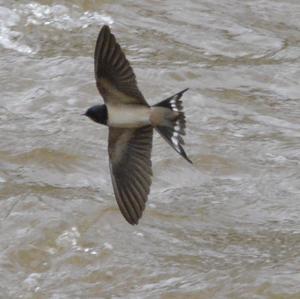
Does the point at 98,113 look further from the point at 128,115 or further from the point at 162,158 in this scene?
the point at 162,158

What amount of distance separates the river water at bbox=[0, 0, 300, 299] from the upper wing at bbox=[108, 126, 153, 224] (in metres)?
0.52

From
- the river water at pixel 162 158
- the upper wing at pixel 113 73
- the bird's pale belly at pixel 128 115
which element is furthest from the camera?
the river water at pixel 162 158

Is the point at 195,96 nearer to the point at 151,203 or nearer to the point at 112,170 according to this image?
the point at 151,203

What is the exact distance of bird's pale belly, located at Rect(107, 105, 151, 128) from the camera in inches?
184

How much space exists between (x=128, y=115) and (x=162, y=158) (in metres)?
1.60

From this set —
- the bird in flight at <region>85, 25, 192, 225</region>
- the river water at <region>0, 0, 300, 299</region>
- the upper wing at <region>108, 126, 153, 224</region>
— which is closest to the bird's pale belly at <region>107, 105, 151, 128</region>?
the bird in flight at <region>85, 25, 192, 225</region>

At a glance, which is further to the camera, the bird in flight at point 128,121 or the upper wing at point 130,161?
the upper wing at point 130,161

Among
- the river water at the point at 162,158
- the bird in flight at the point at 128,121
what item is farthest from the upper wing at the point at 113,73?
the river water at the point at 162,158

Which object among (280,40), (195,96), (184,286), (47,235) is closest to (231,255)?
(184,286)

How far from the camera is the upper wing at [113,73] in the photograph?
4523 millimetres

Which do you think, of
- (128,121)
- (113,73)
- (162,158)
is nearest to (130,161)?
(128,121)

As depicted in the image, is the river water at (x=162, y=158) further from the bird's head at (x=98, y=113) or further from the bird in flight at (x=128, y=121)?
the bird's head at (x=98, y=113)

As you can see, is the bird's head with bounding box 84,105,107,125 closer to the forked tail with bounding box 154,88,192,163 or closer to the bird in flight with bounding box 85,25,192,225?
the bird in flight with bounding box 85,25,192,225

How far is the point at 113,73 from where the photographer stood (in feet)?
15.1
